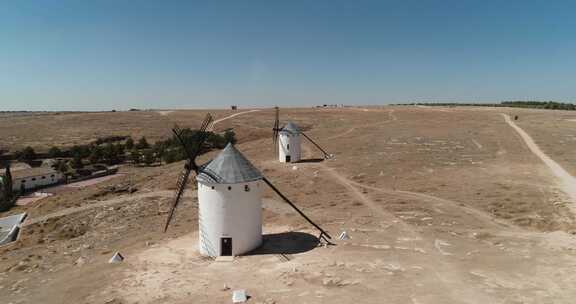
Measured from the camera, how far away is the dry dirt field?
15795 mm

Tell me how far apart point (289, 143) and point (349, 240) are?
958 inches

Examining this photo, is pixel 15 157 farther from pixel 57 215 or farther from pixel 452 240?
pixel 452 240

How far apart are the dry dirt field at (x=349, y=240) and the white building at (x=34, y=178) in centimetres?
1353

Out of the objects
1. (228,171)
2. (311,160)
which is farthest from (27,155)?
(228,171)

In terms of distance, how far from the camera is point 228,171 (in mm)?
19750

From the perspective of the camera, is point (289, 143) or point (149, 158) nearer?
point (289, 143)

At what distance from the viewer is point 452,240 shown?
20.7m

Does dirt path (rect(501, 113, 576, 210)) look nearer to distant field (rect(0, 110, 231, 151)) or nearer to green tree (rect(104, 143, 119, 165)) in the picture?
green tree (rect(104, 143, 119, 165))

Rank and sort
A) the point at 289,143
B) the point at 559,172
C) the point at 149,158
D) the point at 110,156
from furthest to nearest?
the point at 110,156 → the point at 149,158 → the point at 289,143 → the point at 559,172

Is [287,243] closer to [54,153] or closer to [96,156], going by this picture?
[96,156]

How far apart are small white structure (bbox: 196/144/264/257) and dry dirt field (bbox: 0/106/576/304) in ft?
2.90

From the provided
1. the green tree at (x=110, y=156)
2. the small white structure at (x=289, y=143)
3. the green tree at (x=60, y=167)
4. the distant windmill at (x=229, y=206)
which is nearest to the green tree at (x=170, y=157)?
the green tree at (x=110, y=156)

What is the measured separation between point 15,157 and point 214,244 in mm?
75609

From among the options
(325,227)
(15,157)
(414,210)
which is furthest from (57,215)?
(15,157)
